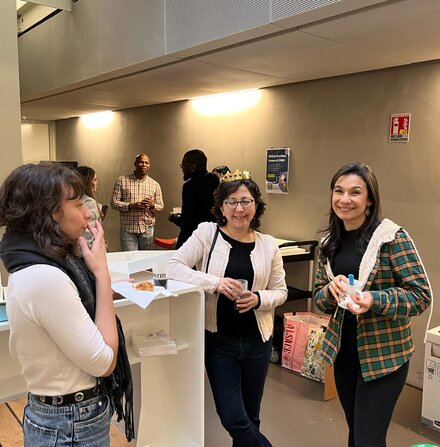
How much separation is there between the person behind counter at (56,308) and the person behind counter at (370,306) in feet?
2.98

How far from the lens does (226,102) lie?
4.69m

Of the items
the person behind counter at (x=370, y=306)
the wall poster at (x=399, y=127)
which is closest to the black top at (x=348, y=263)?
the person behind counter at (x=370, y=306)

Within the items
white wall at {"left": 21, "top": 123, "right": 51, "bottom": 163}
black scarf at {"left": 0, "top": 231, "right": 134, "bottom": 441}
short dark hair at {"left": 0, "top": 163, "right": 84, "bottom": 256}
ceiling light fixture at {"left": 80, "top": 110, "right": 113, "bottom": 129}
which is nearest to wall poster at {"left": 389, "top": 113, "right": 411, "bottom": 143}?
black scarf at {"left": 0, "top": 231, "right": 134, "bottom": 441}

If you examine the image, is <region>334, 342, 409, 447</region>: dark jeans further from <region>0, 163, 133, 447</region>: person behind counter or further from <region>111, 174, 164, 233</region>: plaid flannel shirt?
<region>111, 174, 164, 233</region>: plaid flannel shirt

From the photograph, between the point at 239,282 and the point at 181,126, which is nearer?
the point at 239,282

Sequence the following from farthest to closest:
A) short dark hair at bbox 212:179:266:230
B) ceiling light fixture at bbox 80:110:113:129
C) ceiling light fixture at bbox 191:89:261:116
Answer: ceiling light fixture at bbox 80:110:113:129, ceiling light fixture at bbox 191:89:261:116, short dark hair at bbox 212:179:266:230

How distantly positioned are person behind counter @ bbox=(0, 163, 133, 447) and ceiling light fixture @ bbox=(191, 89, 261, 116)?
338 centimetres

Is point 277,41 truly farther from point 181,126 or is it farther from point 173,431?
point 181,126

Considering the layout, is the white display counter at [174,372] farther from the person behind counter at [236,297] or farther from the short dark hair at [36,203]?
the short dark hair at [36,203]

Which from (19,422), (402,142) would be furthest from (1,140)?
(402,142)

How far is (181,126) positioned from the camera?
5312mm

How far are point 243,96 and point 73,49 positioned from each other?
5.34 feet

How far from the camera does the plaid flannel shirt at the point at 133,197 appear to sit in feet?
16.7

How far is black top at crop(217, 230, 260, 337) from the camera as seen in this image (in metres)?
2.00
